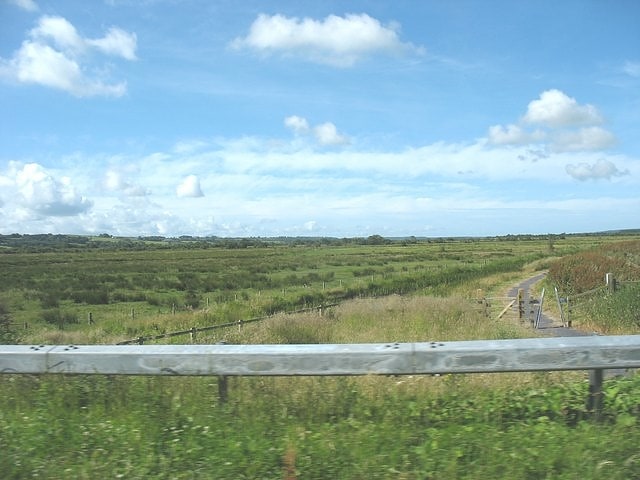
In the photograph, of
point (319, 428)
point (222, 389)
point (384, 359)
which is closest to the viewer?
point (319, 428)

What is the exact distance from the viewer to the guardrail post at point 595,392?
4320 millimetres

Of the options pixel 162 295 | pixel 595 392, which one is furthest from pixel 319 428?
pixel 162 295

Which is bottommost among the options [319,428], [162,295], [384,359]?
[162,295]

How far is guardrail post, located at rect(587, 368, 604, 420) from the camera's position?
4.32 metres

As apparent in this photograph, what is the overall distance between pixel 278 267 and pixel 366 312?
46.9 metres

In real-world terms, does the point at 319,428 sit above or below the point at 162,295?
above

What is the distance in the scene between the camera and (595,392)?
4359mm

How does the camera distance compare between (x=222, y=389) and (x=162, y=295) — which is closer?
(x=222, y=389)

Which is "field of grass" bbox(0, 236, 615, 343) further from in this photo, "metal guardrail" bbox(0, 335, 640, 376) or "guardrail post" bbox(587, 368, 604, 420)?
"guardrail post" bbox(587, 368, 604, 420)

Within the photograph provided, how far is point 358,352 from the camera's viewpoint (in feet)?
14.2

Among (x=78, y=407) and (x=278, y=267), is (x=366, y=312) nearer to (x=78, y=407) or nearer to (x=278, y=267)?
(x=78, y=407)

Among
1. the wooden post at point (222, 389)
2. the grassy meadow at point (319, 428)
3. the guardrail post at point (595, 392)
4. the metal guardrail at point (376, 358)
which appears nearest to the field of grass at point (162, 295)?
the grassy meadow at point (319, 428)

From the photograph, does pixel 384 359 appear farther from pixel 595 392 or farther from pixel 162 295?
pixel 162 295

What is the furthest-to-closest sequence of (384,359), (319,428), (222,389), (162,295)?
(162,295) → (222,389) → (384,359) → (319,428)
